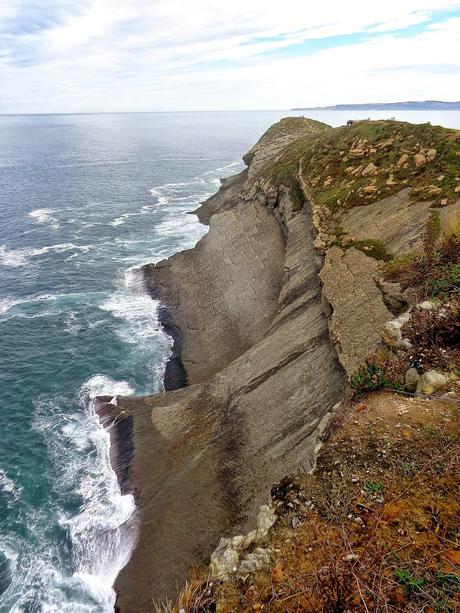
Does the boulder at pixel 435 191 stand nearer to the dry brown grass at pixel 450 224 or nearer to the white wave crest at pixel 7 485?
the dry brown grass at pixel 450 224

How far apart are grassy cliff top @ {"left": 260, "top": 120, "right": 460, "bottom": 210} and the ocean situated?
2379 cm

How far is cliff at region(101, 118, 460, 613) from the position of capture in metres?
21.3

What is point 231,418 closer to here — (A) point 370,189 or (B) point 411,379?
(B) point 411,379

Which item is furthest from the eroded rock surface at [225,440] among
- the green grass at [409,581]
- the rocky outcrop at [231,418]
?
the green grass at [409,581]

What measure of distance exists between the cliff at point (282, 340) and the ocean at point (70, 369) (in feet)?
7.23

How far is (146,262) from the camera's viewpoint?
61.2 meters

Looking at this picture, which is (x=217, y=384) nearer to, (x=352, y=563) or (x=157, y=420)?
(x=157, y=420)

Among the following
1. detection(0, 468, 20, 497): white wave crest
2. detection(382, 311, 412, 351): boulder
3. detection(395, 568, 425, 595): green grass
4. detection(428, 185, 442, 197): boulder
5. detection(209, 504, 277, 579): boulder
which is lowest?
detection(0, 468, 20, 497): white wave crest

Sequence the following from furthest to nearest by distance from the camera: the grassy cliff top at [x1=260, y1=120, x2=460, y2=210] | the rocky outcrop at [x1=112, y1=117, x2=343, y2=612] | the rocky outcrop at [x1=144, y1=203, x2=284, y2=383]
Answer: the rocky outcrop at [x1=144, y1=203, x2=284, y2=383], the grassy cliff top at [x1=260, y1=120, x2=460, y2=210], the rocky outcrop at [x1=112, y1=117, x2=343, y2=612]

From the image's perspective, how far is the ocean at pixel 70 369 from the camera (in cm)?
2225

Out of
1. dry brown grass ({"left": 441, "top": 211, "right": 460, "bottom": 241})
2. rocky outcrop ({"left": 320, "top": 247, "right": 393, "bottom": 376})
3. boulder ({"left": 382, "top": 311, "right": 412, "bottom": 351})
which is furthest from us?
dry brown grass ({"left": 441, "top": 211, "right": 460, "bottom": 241})

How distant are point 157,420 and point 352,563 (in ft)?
80.5

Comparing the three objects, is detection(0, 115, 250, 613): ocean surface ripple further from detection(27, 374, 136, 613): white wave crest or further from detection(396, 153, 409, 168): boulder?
detection(396, 153, 409, 168): boulder

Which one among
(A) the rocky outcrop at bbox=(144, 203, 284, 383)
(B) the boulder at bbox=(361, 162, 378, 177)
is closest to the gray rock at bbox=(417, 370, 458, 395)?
(A) the rocky outcrop at bbox=(144, 203, 284, 383)
